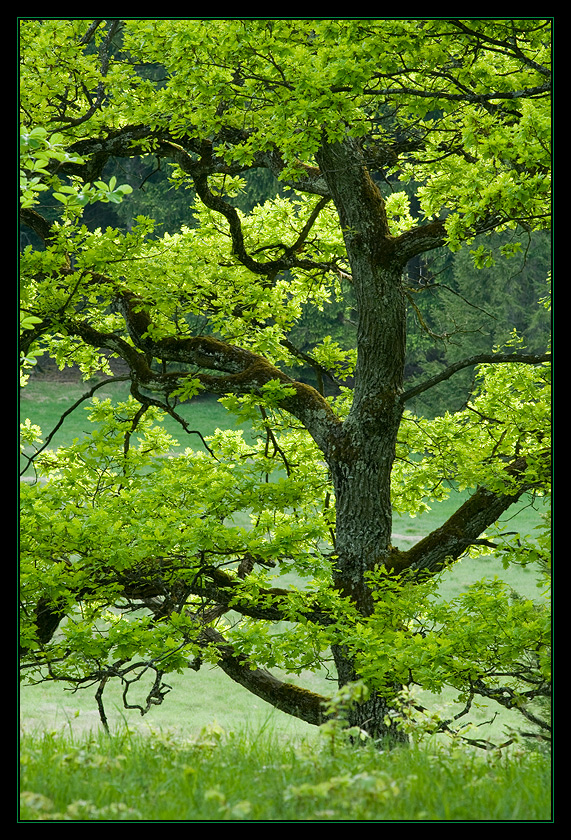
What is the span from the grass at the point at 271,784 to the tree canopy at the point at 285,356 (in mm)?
1148

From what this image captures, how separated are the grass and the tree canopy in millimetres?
1148

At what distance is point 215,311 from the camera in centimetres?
876

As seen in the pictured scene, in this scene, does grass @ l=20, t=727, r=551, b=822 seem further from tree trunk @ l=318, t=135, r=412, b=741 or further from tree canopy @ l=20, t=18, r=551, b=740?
tree trunk @ l=318, t=135, r=412, b=741

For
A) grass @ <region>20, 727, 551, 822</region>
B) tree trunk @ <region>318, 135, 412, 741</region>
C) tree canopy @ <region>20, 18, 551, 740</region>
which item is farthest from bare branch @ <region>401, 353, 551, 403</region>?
grass @ <region>20, 727, 551, 822</region>

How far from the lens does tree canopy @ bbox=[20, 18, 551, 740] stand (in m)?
5.43

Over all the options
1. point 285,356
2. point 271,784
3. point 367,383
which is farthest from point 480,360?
point 271,784

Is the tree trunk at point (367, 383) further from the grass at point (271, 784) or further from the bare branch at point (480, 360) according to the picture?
the grass at point (271, 784)

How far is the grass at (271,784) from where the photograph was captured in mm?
2818

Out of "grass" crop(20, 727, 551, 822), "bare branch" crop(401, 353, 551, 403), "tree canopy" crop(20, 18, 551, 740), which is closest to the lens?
"grass" crop(20, 727, 551, 822)

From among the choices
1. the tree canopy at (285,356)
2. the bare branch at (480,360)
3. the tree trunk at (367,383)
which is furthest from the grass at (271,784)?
the bare branch at (480,360)

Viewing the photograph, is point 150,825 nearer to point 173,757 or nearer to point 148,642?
point 173,757

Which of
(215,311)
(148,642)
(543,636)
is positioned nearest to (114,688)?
(215,311)

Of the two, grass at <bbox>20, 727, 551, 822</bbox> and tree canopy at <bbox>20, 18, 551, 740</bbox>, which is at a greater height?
tree canopy at <bbox>20, 18, 551, 740</bbox>
